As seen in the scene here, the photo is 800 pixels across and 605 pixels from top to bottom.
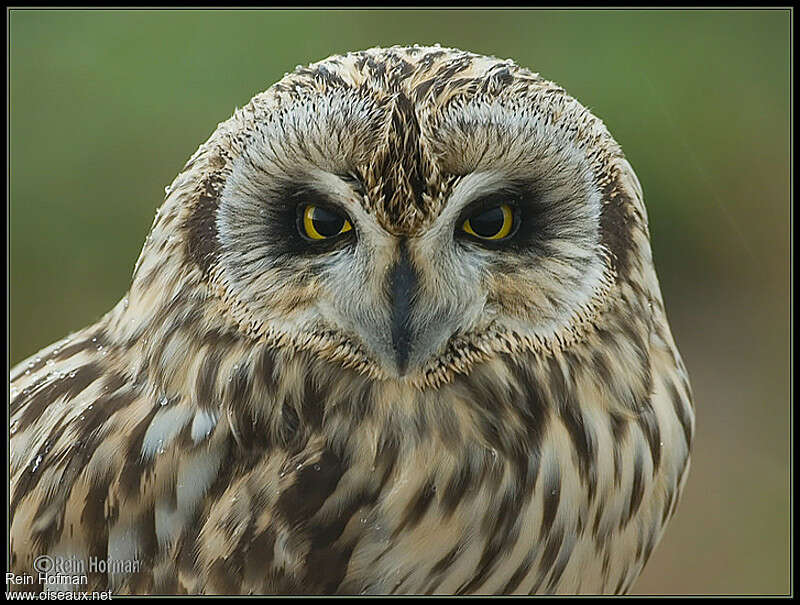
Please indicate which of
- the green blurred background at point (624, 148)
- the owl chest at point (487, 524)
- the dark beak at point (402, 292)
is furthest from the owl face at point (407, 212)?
the green blurred background at point (624, 148)

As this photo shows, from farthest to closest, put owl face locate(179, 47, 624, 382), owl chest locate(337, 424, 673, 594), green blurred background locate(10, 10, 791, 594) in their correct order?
1. green blurred background locate(10, 10, 791, 594)
2. owl chest locate(337, 424, 673, 594)
3. owl face locate(179, 47, 624, 382)

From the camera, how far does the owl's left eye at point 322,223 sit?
3.28 ft

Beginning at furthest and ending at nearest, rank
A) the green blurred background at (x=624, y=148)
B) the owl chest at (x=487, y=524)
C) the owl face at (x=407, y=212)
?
1. the green blurred background at (x=624, y=148)
2. the owl chest at (x=487, y=524)
3. the owl face at (x=407, y=212)

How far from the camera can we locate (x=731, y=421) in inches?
136

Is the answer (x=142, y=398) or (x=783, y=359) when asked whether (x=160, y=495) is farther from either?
(x=783, y=359)

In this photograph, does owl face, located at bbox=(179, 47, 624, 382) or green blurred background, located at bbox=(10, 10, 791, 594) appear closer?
owl face, located at bbox=(179, 47, 624, 382)

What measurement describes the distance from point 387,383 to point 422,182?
25 centimetres

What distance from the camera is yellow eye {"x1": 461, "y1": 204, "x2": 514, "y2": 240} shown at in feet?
3.30

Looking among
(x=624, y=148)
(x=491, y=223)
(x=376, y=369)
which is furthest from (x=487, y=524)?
(x=624, y=148)

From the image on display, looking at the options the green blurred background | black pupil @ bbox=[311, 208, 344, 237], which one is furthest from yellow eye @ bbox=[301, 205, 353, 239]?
the green blurred background

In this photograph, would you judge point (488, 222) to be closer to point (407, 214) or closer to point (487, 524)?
point (407, 214)

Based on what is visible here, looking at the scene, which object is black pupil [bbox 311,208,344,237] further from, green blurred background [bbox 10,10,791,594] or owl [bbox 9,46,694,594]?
green blurred background [bbox 10,10,791,594]

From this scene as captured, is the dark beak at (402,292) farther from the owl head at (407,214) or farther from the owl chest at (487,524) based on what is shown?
the owl chest at (487,524)

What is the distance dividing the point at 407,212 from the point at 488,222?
9 centimetres
